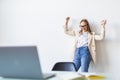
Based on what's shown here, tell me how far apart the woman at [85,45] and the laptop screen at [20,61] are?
222 centimetres

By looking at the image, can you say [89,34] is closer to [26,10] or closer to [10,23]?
[26,10]

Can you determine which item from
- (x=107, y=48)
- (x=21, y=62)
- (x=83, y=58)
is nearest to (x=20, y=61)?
(x=21, y=62)

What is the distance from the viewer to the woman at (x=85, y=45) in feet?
12.9

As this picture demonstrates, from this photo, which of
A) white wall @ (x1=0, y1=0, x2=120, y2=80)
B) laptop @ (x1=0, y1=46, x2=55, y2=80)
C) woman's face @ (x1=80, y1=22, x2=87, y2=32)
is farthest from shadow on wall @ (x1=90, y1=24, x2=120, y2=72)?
laptop @ (x1=0, y1=46, x2=55, y2=80)

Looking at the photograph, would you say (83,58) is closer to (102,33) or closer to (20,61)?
(102,33)

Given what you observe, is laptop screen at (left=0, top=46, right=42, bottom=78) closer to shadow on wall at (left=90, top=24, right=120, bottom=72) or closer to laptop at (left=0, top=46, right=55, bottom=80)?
laptop at (left=0, top=46, right=55, bottom=80)

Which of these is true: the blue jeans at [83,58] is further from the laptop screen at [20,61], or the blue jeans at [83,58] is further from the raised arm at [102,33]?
the laptop screen at [20,61]

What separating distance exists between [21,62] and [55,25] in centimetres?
271

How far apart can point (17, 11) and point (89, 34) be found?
1.65 m

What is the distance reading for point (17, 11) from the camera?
4.68 m

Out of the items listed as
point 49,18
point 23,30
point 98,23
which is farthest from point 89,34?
point 23,30

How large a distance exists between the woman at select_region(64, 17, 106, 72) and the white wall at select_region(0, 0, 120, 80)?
6.8 inches

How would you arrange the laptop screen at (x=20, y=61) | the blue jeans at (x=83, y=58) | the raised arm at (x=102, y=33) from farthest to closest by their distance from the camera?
the blue jeans at (x=83, y=58) → the raised arm at (x=102, y=33) → the laptop screen at (x=20, y=61)

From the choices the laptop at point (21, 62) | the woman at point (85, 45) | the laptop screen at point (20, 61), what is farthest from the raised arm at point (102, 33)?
the laptop screen at point (20, 61)
